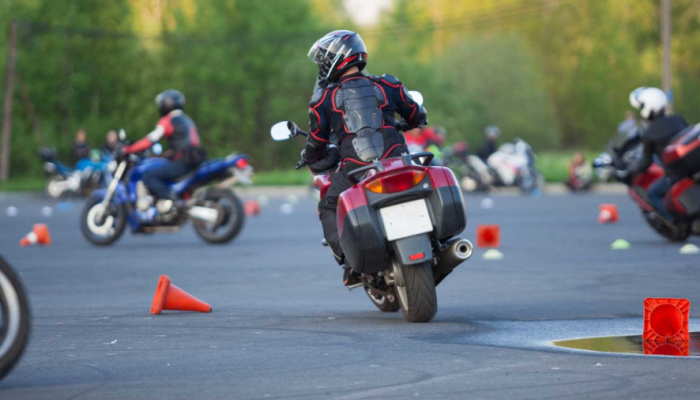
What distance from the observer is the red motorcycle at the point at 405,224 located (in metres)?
8.15

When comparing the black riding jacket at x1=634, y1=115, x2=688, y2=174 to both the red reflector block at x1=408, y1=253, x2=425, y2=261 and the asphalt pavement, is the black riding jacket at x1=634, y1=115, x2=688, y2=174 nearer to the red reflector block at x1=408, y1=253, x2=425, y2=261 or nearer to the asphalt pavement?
the asphalt pavement

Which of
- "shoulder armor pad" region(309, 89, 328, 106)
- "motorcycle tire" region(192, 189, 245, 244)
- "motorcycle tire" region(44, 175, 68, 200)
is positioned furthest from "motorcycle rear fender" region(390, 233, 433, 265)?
"motorcycle tire" region(44, 175, 68, 200)

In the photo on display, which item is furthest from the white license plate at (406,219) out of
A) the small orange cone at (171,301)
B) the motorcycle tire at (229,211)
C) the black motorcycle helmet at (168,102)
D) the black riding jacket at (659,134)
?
the black motorcycle helmet at (168,102)

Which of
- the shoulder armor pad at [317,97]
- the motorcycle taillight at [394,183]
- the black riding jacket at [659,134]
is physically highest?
the black riding jacket at [659,134]

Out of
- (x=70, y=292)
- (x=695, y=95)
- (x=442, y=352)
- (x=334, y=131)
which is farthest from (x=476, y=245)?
(x=695, y=95)

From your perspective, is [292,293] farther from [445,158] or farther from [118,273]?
[445,158]

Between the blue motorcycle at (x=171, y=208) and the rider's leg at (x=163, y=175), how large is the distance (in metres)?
0.08

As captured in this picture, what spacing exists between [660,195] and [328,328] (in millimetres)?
8227

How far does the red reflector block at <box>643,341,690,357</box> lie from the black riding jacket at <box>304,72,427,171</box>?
7.69ft

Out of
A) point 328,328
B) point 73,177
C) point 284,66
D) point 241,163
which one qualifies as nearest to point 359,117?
point 328,328

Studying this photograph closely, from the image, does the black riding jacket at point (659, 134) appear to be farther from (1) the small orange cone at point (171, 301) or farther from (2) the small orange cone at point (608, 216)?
(1) the small orange cone at point (171, 301)

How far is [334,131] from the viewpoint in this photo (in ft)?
29.1

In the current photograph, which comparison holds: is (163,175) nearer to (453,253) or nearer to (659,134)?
(659,134)

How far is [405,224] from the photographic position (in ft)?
26.9
